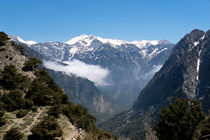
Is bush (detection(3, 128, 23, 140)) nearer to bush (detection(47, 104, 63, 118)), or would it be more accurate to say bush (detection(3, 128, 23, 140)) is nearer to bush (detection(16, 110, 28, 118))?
bush (detection(16, 110, 28, 118))

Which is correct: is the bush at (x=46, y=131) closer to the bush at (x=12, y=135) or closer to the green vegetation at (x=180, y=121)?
the bush at (x=12, y=135)

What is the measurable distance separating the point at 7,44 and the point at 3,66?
11.7m

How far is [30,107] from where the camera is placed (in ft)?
144

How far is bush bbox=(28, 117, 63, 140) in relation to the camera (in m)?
31.6

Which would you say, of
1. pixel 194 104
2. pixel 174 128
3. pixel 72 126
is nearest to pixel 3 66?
pixel 72 126

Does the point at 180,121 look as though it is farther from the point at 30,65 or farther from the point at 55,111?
the point at 30,65

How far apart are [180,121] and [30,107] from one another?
32.2 m

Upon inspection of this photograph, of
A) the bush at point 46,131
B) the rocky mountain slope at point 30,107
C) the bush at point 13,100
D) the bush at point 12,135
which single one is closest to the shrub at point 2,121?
the rocky mountain slope at point 30,107

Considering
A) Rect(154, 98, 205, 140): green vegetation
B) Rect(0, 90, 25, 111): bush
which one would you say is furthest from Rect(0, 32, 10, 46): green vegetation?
Rect(154, 98, 205, 140): green vegetation

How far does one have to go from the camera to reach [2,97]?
40.3m

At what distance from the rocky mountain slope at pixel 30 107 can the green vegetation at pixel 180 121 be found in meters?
14.0

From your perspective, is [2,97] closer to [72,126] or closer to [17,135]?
[17,135]

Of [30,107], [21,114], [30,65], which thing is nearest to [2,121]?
[21,114]

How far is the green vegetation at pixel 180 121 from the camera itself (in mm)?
38469
